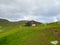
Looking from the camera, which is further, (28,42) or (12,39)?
(12,39)

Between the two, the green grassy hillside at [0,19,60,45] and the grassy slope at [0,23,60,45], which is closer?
the grassy slope at [0,23,60,45]

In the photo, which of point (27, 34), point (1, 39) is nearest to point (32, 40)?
point (27, 34)

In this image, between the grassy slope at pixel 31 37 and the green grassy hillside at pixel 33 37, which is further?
the green grassy hillside at pixel 33 37

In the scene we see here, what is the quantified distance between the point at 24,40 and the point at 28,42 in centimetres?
213

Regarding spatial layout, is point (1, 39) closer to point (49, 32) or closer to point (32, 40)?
point (32, 40)

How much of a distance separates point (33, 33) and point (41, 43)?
8.68 meters

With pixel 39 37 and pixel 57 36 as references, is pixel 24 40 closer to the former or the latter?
pixel 39 37

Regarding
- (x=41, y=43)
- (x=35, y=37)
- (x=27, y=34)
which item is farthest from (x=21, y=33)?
(x=41, y=43)

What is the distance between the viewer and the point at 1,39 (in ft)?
185

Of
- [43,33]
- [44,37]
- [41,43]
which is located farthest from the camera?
[43,33]

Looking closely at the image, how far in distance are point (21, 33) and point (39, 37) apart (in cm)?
708

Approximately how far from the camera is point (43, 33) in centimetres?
5916

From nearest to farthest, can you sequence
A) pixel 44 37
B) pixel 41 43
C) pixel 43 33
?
pixel 41 43
pixel 44 37
pixel 43 33

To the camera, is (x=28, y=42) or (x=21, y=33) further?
(x=21, y=33)
